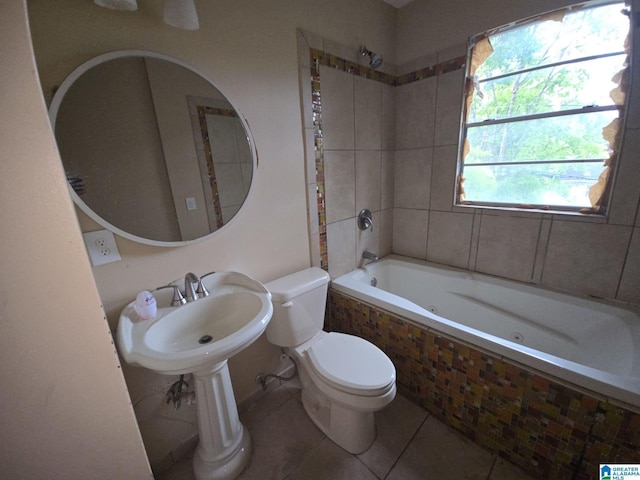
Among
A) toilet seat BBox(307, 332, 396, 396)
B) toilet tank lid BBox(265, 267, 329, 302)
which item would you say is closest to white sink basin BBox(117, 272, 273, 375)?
toilet tank lid BBox(265, 267, 329, 302)

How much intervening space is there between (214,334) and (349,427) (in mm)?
788

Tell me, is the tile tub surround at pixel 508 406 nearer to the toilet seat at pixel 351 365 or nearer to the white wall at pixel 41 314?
the toilet seat at pixel 351 365

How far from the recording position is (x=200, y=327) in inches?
45.4

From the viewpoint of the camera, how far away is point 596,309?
143 cm

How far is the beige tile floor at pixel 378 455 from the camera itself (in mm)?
1190

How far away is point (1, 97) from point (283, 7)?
1.36 m

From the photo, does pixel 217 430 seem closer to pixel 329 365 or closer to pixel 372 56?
pixel 329 365

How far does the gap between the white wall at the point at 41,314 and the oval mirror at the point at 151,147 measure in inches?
23.6

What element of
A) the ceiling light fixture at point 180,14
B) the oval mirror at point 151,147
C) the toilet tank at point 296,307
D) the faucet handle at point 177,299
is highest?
the ceiling light fixture at point 180,14

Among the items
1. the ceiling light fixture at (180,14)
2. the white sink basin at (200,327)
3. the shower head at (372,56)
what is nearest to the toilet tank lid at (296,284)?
the white sink basin at (200,327)

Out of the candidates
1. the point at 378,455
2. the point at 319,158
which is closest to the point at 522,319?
the point at 378,455

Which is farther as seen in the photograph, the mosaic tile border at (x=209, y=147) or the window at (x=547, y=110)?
the window at (x=547, y=110)

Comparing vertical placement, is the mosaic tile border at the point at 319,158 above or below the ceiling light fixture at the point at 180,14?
below

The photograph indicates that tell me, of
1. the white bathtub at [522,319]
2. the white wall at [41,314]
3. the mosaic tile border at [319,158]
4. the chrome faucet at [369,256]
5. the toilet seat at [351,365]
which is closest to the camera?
the white wall at [41,314]
